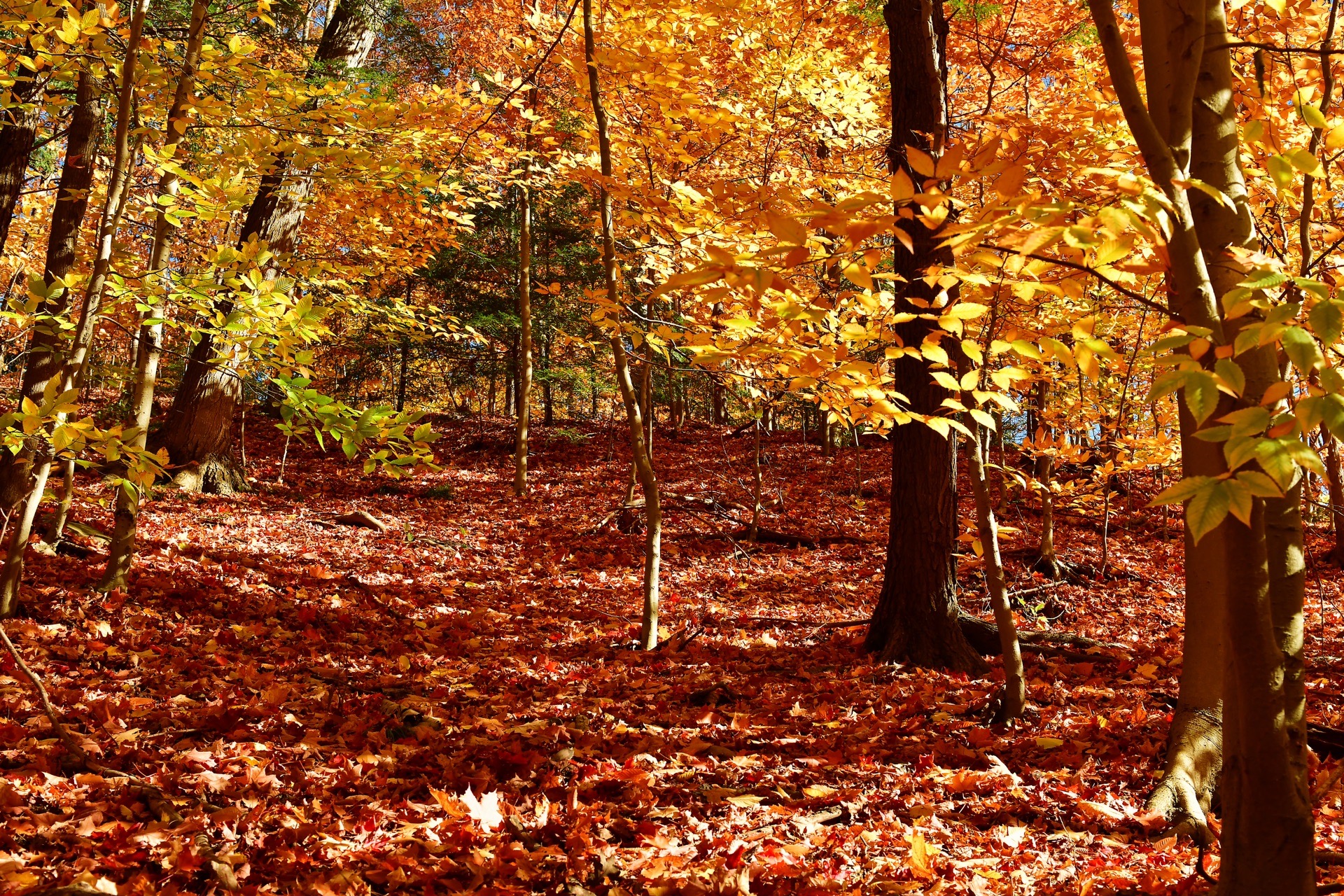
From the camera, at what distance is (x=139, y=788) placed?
2617 mm

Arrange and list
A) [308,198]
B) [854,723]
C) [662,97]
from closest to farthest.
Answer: [854,723]
[662,97]
[308,198]

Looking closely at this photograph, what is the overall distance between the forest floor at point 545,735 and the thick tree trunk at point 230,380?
1.49 meters

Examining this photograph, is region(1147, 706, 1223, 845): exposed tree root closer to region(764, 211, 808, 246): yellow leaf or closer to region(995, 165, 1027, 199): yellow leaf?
region(995, 165, 1027, 199): yellow leaf

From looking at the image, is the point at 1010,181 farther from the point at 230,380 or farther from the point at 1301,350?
the point at 230,380

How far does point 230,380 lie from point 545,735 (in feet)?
23.7

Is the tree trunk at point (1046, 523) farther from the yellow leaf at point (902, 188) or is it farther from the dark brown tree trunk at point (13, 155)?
the dark brown tree trunk at point (13, 155)

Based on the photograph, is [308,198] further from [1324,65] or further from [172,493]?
[1324,65]

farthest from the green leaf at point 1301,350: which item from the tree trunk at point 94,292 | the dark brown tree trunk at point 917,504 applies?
the tree trunk at point 94,292

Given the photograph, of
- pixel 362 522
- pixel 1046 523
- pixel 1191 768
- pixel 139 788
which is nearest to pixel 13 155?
pixel 362 522

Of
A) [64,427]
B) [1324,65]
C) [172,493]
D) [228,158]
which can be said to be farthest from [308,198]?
[1324,65]

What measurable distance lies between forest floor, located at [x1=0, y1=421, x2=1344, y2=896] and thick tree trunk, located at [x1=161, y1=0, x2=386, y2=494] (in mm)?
1495

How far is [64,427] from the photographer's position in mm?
2131

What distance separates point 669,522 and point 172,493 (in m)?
5.58

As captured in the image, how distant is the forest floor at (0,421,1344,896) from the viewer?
241 centimetres
